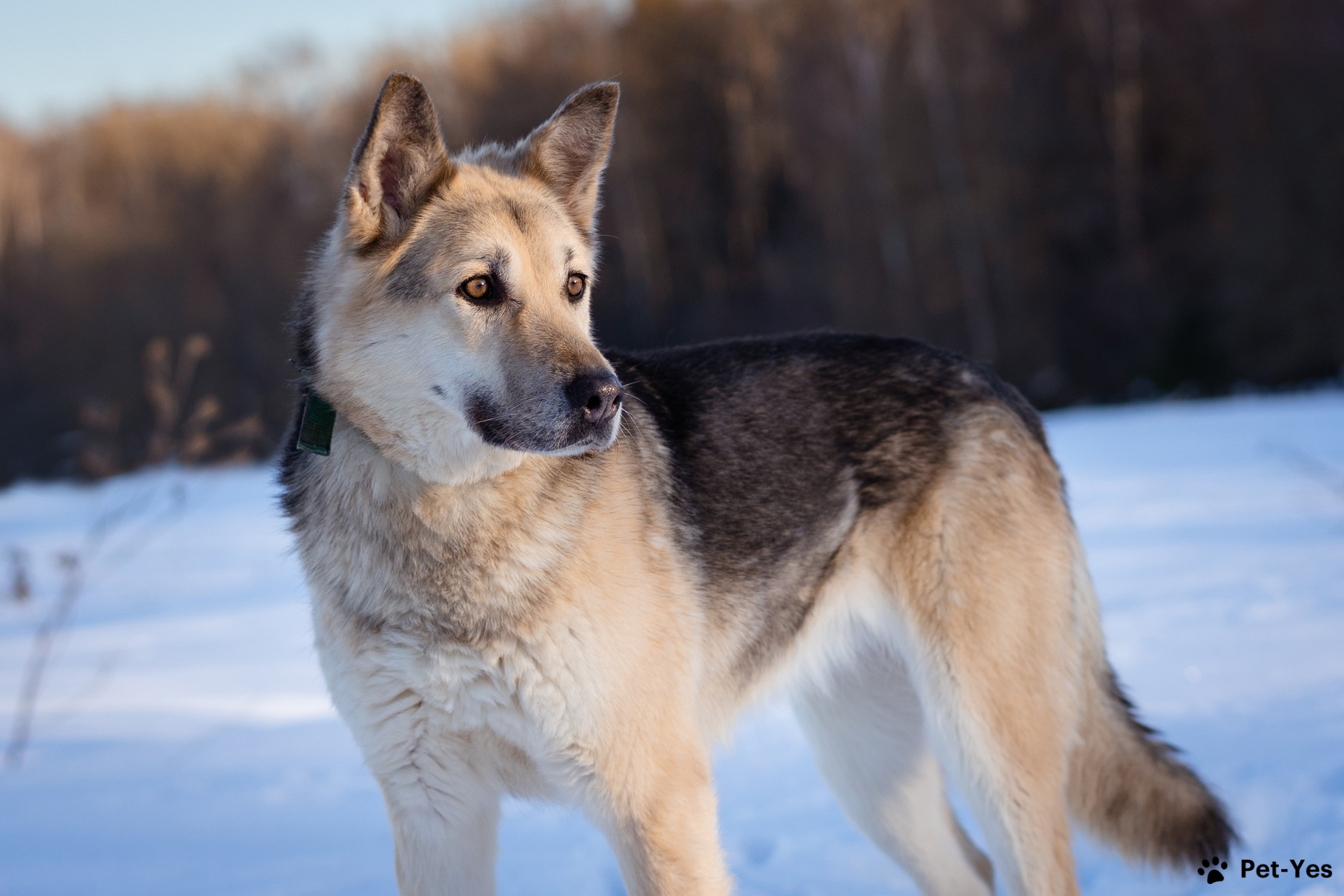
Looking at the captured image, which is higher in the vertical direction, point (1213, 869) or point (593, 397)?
point (593, 397)

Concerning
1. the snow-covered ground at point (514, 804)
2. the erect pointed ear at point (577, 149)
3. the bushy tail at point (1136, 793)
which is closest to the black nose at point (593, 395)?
the erect pointed ear at point (577, 149)

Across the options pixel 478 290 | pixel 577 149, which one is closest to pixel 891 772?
pixel 478 290

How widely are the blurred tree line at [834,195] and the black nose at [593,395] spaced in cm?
1078

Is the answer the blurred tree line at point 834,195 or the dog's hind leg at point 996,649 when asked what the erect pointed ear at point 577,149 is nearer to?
the dog's hind leg at point 996,649

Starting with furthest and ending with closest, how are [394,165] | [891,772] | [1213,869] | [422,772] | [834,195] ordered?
[834,195], [891,772], [1213,869], [394,165], [422,772]

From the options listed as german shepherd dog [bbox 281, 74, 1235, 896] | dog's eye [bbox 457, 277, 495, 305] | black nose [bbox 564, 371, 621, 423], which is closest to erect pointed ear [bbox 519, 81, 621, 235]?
german shepherd dog [bbox 281, 74, 1235, 896]

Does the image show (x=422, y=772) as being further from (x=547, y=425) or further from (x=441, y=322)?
(x=441, y=322)

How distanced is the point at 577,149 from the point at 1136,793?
234 centimetres

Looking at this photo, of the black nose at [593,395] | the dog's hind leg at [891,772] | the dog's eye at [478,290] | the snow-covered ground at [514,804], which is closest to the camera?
the black nose at [593,395]

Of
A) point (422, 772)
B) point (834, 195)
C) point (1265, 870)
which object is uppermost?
point (834, 195)

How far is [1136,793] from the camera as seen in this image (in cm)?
279

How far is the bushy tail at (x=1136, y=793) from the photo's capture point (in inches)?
107

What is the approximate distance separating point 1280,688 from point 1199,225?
13.7m

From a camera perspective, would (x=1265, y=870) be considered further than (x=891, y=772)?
No
